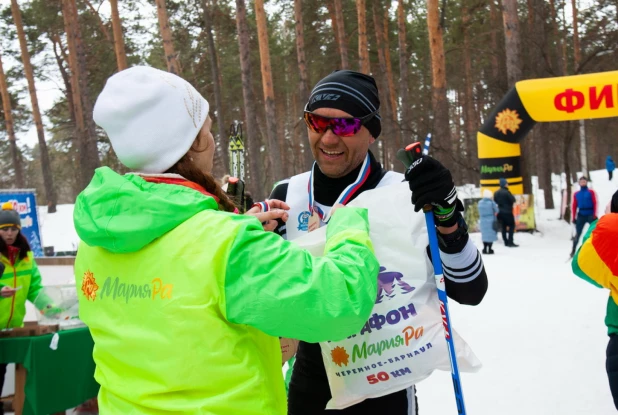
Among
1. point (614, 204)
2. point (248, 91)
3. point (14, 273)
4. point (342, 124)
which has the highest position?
point (248, 91)

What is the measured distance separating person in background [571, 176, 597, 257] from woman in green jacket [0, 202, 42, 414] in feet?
34.4

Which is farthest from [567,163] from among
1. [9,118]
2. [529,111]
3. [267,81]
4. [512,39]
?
[9,118]

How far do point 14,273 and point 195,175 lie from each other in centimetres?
426

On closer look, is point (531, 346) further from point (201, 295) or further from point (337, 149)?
point (201, 295)

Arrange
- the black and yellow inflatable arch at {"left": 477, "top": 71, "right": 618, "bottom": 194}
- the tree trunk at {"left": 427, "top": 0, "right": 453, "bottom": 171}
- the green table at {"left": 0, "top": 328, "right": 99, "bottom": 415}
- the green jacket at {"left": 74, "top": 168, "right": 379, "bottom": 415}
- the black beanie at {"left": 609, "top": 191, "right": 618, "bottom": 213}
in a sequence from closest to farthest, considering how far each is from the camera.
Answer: the green jacket at {"left": 74, "top": 168, "right": 379, "bottom": 415} → the black beanie at {"left": 609, "top": 191, "right": 618, "bottom": 213} → the green table at {"left": 0, "top": 328, "right": 99, "bottom": 415} → the black and yellow inflatable arch at {"left": 477, "top": 71, "right": 618, "bottom": 194} → the tree trunk at {"left": 427, "top": 0, "right": 453, "bottom": 171}

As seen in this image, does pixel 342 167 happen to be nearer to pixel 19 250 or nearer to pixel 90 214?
pixel 90 214

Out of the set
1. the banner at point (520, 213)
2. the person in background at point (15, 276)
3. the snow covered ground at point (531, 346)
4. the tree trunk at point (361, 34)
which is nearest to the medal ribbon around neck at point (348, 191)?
the snow covered ground at point (531, 346)

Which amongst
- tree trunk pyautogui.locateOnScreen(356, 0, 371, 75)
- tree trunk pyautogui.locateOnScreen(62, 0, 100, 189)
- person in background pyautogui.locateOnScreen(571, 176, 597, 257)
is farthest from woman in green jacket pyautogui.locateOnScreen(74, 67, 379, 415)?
tree trunk pyautogui.locateOnScreen(356, 0, 371, 75)

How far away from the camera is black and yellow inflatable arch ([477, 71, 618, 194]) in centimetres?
1259

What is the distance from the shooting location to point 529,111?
13766 mm

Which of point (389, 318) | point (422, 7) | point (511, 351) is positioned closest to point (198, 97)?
point (389, 318)

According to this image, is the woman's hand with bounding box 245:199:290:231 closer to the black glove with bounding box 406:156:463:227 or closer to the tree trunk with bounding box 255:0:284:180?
the black glove with bounding box 406:156:463:227

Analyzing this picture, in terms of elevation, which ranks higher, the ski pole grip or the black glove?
the ski pole grip

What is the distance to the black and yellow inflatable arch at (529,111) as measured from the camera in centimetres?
1259
